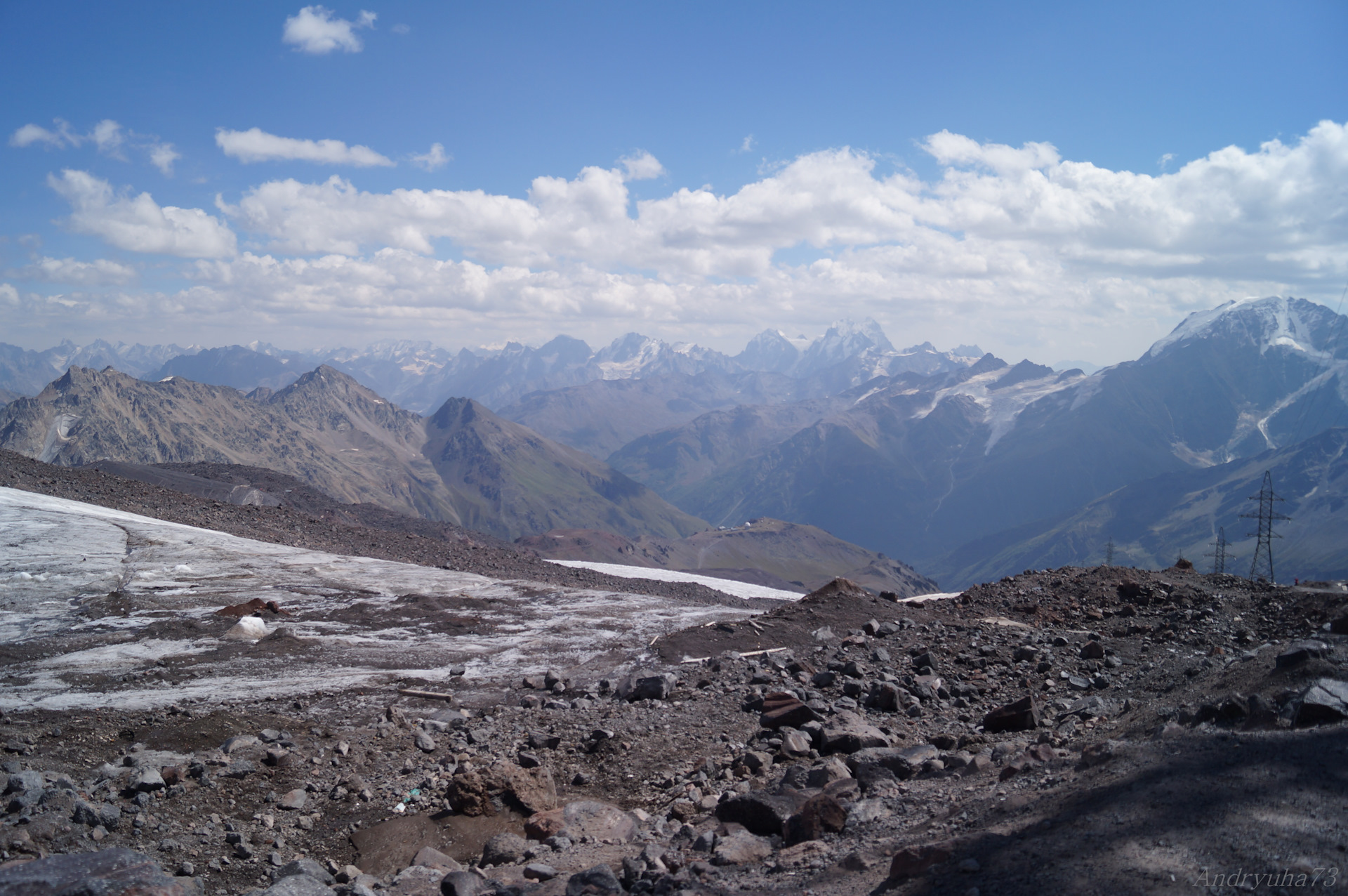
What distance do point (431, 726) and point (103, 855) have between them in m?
5.34

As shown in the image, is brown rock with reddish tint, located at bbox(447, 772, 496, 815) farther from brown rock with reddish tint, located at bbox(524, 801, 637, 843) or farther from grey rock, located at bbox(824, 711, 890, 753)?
grey rock, located at bbox(824, 711, 890, 753)

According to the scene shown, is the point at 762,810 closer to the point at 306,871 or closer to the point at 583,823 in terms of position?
the point at 583,823

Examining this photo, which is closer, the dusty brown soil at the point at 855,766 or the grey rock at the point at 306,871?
the dusty brown soil at the point at 855,766

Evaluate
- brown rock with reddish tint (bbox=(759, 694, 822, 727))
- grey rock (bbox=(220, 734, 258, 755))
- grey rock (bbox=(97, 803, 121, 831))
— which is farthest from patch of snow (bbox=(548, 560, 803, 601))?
grey rock (bbox=(97, 803, 121, 831))

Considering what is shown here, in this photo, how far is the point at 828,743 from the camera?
985 centimetres

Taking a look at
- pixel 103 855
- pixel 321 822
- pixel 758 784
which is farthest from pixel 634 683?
pixel 103 855

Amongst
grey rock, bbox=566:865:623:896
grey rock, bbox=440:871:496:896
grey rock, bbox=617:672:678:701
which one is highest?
grey rock, bbox=566:865:623:896

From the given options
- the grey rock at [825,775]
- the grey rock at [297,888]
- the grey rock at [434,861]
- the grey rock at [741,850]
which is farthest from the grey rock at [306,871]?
the grey rock at [825,775]

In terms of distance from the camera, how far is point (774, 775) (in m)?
9.40

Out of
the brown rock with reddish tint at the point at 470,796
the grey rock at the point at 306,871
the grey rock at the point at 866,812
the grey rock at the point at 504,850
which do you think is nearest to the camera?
the grey rock at the point at 866,812

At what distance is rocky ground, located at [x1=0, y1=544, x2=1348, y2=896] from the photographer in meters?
5.55

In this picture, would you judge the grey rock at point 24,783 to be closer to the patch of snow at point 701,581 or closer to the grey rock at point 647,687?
the grey rock at point 647,687

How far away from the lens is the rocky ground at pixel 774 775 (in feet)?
18.2

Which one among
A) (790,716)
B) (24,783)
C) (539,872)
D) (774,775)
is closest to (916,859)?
(539,872)
